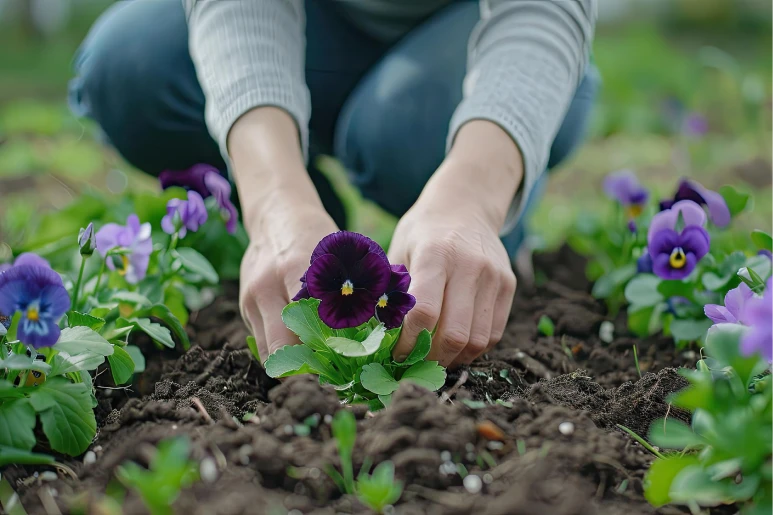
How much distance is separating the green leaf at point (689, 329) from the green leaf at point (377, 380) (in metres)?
0.64

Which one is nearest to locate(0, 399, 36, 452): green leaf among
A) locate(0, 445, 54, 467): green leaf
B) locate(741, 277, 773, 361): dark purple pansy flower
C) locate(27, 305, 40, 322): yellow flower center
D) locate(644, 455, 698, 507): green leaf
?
locate(0, 445, 54, 467): green leaf

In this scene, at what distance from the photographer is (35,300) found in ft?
3.63

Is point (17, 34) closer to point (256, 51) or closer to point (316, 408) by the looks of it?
point (256, 51)

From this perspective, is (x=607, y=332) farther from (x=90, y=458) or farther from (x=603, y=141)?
(x=603, y=141)

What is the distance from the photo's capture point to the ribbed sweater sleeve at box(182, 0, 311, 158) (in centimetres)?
159

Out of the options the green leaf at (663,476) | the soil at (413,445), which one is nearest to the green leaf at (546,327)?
the soil at (413,445)

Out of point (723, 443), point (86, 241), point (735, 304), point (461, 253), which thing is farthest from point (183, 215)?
point (723, 443)

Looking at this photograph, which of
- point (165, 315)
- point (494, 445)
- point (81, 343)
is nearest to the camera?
point (494, 445)

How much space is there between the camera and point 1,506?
1004 millimetres

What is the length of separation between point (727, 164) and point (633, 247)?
1.87 meters

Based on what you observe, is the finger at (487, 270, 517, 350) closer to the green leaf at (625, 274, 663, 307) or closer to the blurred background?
the green leaf at (625, 274, 663, 307)

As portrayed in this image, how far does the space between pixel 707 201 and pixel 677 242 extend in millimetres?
250

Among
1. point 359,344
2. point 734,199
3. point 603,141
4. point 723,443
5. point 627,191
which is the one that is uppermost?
point 723,443

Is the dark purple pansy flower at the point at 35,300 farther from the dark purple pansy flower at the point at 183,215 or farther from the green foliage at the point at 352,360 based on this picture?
the dark purple pansy flower at the point at 183,215
